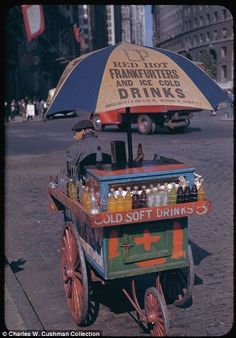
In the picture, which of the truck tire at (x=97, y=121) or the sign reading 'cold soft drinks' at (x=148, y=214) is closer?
the sign reading 'cold soft drinks' at (x=148, y=214)

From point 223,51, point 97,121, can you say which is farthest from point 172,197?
point 223,51

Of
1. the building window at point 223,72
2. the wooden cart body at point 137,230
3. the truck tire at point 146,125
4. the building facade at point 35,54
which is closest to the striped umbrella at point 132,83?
the wooden cart body at point 137,230

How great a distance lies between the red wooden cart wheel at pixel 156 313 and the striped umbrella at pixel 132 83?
66.2 inches

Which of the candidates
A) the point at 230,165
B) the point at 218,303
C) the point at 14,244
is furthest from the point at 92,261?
the point at 230,165

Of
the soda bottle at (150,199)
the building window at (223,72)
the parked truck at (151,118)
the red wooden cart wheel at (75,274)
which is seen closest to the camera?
the soda bottle at (150,199)

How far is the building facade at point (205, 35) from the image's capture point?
7575 centimetres

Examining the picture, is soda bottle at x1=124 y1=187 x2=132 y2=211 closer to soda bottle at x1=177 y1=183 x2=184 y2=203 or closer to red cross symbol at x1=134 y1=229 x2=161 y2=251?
red cross symbol at x1=134 y1=229 x2=161 y2=251

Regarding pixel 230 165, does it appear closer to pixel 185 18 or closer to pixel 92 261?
pixel 92 261

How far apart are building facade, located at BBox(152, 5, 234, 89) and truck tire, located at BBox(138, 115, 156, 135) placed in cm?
4704

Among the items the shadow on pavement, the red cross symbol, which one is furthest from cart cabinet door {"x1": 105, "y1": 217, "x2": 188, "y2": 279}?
the shadow on pavement

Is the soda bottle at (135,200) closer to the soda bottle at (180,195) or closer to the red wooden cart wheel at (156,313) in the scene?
the soda bottle at (180,195)

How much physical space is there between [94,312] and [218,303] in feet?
4.26

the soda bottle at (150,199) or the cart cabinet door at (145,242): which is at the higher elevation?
the soda bottle at (150,199)

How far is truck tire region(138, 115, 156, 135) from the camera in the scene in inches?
797
